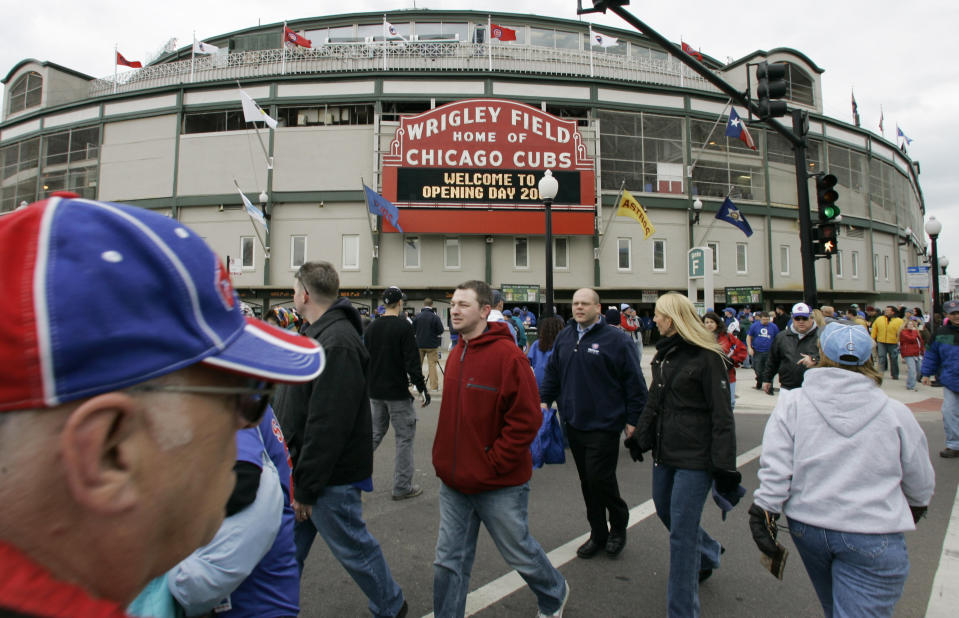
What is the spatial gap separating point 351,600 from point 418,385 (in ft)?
9.23

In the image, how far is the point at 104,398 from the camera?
69cm

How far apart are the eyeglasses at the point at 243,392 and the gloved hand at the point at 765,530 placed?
8.99 ft

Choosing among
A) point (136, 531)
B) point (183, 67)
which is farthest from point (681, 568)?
point (183, 67)

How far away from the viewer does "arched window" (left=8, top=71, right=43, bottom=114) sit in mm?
29297

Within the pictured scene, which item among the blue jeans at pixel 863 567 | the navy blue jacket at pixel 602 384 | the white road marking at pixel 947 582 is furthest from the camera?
the navy blue jacket at pixel 602 384

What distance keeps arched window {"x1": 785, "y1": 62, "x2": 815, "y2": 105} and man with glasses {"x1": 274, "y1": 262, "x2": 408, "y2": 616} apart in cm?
3586

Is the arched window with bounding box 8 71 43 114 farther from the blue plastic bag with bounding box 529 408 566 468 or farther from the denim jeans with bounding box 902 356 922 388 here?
the denim jeans with bounding box 902 356 922 388

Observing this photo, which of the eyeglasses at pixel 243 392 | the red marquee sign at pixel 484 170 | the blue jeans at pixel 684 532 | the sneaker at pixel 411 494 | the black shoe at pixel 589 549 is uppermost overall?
the red marquee sign at pixel 484 170

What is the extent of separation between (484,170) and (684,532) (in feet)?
72.3

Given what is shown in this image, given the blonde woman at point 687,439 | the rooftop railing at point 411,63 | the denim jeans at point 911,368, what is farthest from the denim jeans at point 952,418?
the rooftop railing at point 411,63

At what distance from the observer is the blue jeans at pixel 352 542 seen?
9.91ft

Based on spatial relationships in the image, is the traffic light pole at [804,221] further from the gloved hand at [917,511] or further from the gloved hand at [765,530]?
the gloved hand at [765,530]

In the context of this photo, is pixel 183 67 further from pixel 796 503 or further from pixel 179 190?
pixel 796 503

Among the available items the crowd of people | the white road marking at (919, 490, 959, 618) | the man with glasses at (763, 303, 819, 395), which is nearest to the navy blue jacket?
the crowd of people
